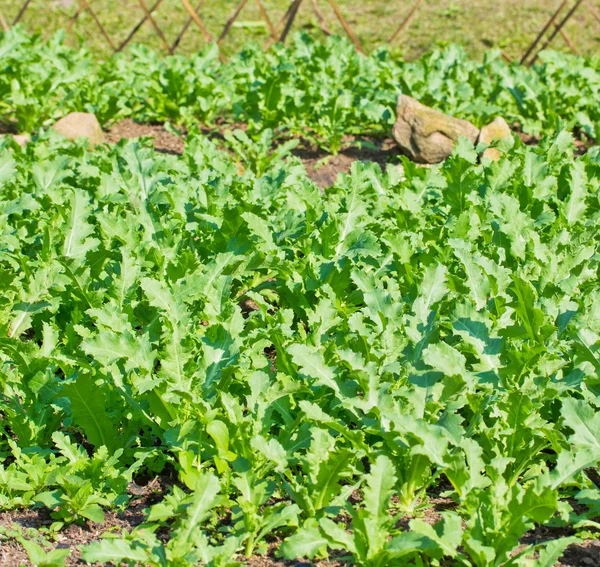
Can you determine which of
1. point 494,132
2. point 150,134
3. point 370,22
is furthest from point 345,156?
point 370,22

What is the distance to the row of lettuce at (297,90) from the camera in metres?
7.39

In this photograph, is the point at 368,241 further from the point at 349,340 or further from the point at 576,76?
the point at 576,76

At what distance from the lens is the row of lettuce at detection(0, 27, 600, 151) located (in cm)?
739

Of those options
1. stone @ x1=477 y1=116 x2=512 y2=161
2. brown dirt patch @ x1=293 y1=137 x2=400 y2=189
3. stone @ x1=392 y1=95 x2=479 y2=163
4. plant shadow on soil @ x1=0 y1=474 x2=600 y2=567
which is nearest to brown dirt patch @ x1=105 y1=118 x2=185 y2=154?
brown dirt patch @ x1=293 y1=137 x2=400 y2=189

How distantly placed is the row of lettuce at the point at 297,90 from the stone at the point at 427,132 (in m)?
0.33

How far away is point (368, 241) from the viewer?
4.54 meters

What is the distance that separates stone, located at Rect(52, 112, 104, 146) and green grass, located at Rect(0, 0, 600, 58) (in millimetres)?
4835

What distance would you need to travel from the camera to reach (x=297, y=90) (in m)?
7.66

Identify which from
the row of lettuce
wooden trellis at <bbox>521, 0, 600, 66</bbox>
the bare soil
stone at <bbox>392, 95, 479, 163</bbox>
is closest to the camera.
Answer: the bare soil

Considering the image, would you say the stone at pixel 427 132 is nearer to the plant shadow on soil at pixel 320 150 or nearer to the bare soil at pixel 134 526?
the plant shadow on soil at pixel 320 150

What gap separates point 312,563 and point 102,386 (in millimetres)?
1203

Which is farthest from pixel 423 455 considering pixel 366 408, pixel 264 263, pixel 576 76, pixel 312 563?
pixel 576 76

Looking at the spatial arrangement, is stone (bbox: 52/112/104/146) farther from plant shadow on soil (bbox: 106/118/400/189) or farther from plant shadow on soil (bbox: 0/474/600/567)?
plant shadow on soil (bbox: 0/474/600/567)

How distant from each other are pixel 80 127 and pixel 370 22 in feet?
22.4
